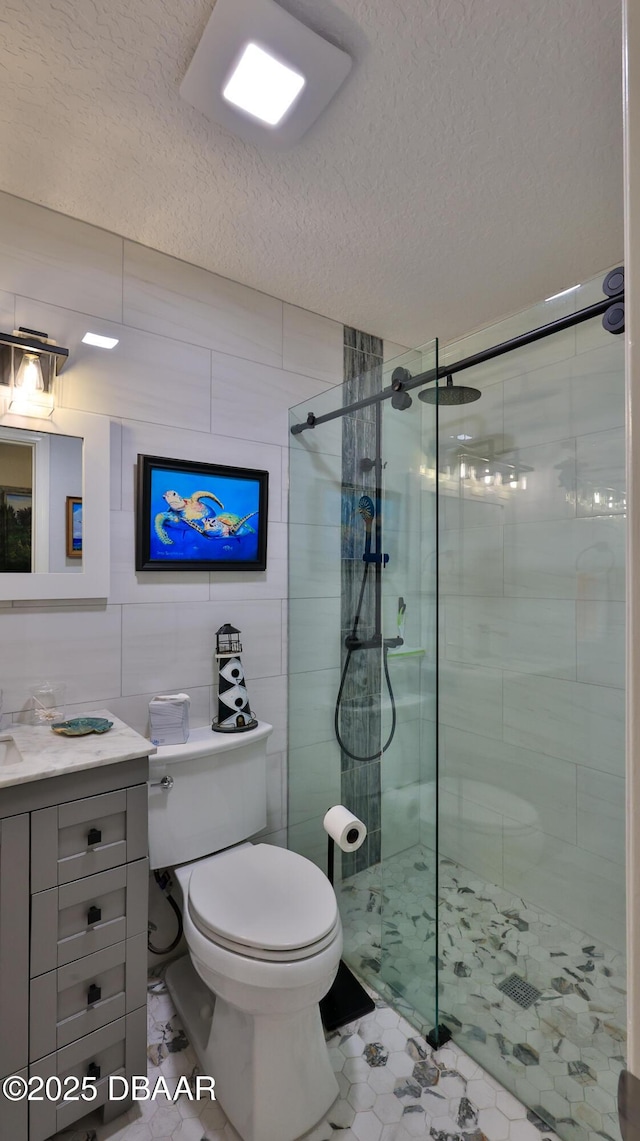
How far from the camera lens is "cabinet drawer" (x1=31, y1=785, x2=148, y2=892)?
3.95 ft

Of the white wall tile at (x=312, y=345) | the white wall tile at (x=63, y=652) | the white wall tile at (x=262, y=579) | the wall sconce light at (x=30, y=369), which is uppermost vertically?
the white wall tile at (x=312, y=345)

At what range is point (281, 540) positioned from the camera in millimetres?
2141

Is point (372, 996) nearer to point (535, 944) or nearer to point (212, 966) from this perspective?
point (535, 944)

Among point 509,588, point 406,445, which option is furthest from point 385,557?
point 509,588

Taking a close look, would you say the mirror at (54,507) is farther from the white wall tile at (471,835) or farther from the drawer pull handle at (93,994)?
the white wall tile at (471,835)

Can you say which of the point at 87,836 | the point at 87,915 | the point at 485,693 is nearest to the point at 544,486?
the point at 485,693

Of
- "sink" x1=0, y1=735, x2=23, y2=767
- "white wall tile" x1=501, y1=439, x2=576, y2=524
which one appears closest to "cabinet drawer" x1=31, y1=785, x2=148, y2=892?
"sink" x1=0, y1=735, x2=23, y2=767

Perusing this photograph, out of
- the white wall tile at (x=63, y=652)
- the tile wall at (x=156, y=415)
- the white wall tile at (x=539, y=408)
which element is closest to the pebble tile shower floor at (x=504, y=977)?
the tile wall at (x=156, y=415)

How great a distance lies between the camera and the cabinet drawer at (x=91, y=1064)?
119 cm

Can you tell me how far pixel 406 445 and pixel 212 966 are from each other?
1470mm

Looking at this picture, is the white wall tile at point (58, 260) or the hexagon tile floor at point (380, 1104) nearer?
the hexagon tile floor at point (380, 1104)

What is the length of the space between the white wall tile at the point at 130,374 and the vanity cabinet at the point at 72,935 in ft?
3.68

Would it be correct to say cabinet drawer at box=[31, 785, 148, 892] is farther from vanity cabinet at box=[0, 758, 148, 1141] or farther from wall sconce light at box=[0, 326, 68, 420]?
wall sconce light at box=[0, 326, 68, 420]

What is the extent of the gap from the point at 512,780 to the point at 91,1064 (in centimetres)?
143
